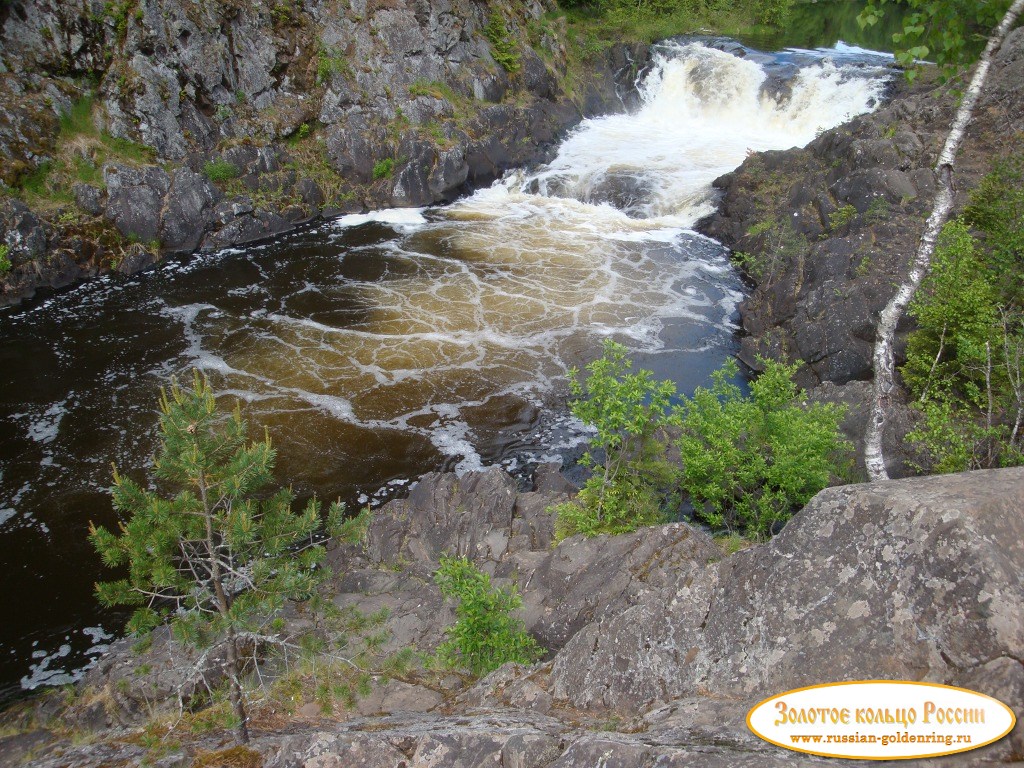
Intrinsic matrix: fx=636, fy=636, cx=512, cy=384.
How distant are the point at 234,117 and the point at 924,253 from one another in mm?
26759

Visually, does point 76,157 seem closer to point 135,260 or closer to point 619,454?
point 135,260

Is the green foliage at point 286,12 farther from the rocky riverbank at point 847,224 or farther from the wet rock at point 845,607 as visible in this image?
the wet rock at point 845,607

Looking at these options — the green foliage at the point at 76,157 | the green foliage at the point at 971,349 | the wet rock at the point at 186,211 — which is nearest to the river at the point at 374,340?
the wet rock at the point at 186,211

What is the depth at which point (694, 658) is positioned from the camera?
A: 5363 millimetres

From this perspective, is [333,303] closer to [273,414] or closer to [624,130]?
[273,414]

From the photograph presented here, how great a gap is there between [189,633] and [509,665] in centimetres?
330

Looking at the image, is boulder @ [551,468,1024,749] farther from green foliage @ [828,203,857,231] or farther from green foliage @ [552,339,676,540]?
green foliage @ [828,203,857,231]

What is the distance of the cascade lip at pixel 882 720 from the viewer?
3.45m

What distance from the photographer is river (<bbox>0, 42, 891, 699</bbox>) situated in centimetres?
→ 1338

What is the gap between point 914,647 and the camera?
4180 millimetres

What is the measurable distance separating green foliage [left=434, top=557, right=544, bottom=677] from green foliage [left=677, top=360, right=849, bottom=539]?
14.4 feet

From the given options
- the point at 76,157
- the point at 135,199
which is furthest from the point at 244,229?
the point at 76,157

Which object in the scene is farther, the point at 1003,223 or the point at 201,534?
the point at 1003,223

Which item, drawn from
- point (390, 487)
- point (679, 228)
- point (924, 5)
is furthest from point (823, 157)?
point (390, 487)
